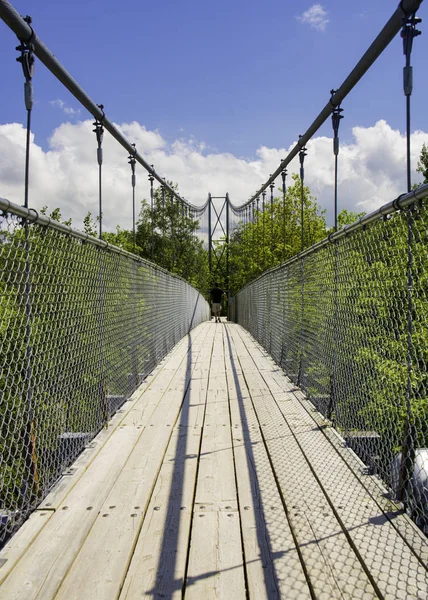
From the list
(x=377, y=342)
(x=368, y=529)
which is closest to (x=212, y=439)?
(x=377, y=342)

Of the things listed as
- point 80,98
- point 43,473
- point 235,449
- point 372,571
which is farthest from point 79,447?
point 80,98

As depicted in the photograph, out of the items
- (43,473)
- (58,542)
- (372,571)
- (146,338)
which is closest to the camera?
(372,571)

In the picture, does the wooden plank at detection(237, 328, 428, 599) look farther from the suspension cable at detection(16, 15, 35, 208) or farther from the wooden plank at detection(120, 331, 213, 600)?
the suspension cable at detection(16, 15, 35, 208)

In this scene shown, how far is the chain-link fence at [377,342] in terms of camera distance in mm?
1792

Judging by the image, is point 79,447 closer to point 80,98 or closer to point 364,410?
point 364,410

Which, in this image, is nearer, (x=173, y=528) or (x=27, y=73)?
(x=173, y=528)

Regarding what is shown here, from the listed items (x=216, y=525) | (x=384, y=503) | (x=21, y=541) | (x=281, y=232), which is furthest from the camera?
(x=281, y=232)

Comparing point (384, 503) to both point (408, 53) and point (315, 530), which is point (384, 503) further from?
point (408, 53)

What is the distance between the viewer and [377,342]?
2264 mm

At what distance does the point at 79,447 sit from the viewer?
2.49m

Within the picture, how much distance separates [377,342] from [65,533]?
4.37 feet

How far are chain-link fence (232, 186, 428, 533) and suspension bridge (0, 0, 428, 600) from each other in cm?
1

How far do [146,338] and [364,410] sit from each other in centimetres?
272

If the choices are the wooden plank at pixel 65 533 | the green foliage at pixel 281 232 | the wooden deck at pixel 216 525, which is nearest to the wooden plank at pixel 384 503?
the wooden deck at pixel 216 525
